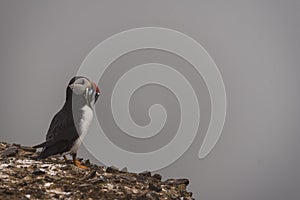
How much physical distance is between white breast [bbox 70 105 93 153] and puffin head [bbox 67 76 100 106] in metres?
0.24

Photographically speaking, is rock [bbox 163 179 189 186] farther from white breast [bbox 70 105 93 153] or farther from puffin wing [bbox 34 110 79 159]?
puffin wing [bbox 34 110 79 159]

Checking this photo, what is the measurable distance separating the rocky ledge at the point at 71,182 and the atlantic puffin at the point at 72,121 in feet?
1.13

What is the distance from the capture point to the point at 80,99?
10570 millimetres

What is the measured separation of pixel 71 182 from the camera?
29.5 feet

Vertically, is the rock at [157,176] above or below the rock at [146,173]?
above

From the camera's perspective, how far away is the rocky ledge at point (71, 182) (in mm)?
8375

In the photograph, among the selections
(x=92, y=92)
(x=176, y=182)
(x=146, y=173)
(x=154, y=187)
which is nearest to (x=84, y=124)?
(x=92, y=92)

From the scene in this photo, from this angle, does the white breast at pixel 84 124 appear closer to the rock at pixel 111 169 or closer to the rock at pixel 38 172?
the rock at pixel 111 169

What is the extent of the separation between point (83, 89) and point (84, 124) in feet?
2.72

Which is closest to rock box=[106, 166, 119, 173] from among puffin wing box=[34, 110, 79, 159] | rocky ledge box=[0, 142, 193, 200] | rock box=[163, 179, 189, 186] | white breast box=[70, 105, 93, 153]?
rocky ledge box=[0, 142, 193, 200]

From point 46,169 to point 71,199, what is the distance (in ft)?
5.56

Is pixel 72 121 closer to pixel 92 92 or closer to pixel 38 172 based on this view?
pixel 92 92

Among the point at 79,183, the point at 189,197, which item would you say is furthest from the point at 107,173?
the point at 189,197

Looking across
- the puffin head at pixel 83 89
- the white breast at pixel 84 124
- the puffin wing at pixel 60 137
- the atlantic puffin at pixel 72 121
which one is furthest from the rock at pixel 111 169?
the puffin head at pixel 83 89
